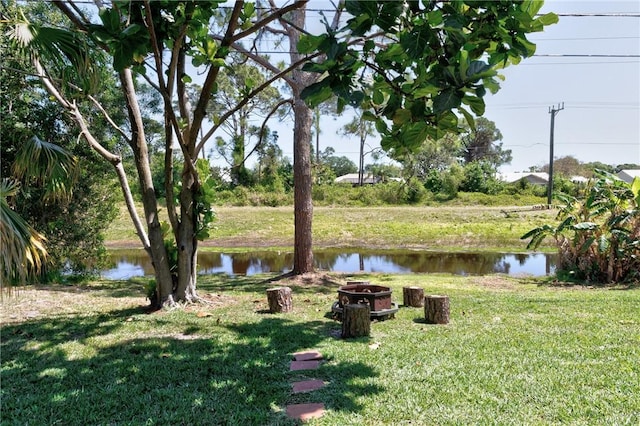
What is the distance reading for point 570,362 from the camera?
366cm

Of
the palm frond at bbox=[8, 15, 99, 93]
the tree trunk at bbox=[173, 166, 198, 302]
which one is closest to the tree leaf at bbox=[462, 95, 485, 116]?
the palm frond at bbox=[8, 15, 99, 93]

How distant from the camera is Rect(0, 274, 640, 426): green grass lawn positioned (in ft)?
9.30

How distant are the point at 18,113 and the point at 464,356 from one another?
8.40 metres

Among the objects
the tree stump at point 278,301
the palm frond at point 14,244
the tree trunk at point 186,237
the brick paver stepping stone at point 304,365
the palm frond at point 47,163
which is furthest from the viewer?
the tree trunk at point 186,237

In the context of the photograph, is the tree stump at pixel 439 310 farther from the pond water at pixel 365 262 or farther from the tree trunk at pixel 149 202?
the pond water at pixel 365 262

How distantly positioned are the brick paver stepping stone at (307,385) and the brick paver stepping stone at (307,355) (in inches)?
20.7

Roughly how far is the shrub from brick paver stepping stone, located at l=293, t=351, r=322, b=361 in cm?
644

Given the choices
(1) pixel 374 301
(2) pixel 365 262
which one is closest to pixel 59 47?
(1) pixel 374 301

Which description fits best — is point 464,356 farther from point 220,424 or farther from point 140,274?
point 140,274

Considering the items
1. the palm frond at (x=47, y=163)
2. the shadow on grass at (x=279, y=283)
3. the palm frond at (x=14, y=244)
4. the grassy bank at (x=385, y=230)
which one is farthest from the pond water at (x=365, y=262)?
the palm frond at (x=14, y=244)

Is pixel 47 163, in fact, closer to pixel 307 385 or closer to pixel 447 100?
pixel 307 385

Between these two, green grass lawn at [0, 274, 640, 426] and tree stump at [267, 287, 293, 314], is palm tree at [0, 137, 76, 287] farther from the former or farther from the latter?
tree stump at [267, 287, 293, 314]

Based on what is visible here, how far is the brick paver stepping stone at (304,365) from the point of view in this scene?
A: 361 centimetres

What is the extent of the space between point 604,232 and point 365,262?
23.2 ft
